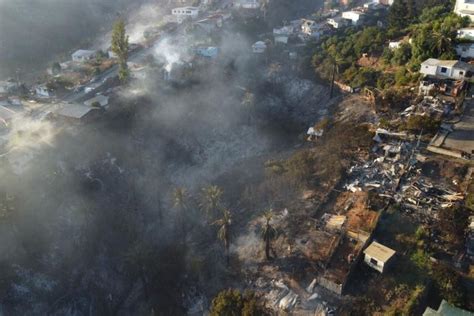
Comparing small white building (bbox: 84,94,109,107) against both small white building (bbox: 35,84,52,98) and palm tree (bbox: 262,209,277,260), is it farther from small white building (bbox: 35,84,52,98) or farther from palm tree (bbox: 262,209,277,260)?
palm tree (bbox: 262,209,277,260)

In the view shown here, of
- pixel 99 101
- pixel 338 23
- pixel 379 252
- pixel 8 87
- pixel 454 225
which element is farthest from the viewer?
pixel 338 23

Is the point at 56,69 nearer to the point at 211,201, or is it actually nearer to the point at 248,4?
the point at 211,201

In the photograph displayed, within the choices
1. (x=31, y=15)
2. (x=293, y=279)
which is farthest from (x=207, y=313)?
(x=31, y=15)

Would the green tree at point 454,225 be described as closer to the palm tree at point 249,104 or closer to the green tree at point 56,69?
the palm tree at point 249,104

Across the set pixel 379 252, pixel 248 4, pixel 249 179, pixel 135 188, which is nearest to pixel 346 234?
pixel 379 252

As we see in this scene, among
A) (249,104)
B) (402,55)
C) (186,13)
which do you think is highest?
(186,13)

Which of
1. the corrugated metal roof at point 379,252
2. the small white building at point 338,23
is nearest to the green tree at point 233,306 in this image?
the corrugated metal roof at point 379,252

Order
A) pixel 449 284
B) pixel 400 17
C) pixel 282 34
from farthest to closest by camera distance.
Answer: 1. pixel 282 34
2. pixel 400 17
3. pixel 449 284
